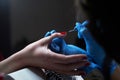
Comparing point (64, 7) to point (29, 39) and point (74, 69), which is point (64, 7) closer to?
point (29, 39)

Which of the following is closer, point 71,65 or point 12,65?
point 71,65

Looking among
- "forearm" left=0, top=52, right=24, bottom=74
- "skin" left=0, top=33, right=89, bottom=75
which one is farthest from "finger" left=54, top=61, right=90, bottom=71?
"forearm" left=0, top=52, right=24, bottom=74

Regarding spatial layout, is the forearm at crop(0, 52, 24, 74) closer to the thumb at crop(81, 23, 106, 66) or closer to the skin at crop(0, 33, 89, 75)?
the skin at crop(0, 33, 89, 75)

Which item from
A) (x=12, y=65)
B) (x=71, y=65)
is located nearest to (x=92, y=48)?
(x=71, y=65)

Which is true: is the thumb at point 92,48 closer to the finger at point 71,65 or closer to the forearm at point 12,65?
the finger at point 71,65

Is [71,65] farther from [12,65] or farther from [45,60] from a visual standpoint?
[12,65]

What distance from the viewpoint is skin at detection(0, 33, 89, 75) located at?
73 centimetres

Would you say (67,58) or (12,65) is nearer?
(67,58)

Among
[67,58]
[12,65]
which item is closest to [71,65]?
[67,58]

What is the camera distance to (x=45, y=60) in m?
0.78

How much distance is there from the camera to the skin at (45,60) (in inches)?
28.9

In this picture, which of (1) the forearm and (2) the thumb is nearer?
(2) the thumb

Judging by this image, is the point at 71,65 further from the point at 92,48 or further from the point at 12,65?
the point at 12,65

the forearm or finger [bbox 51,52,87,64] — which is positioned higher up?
the forearm
